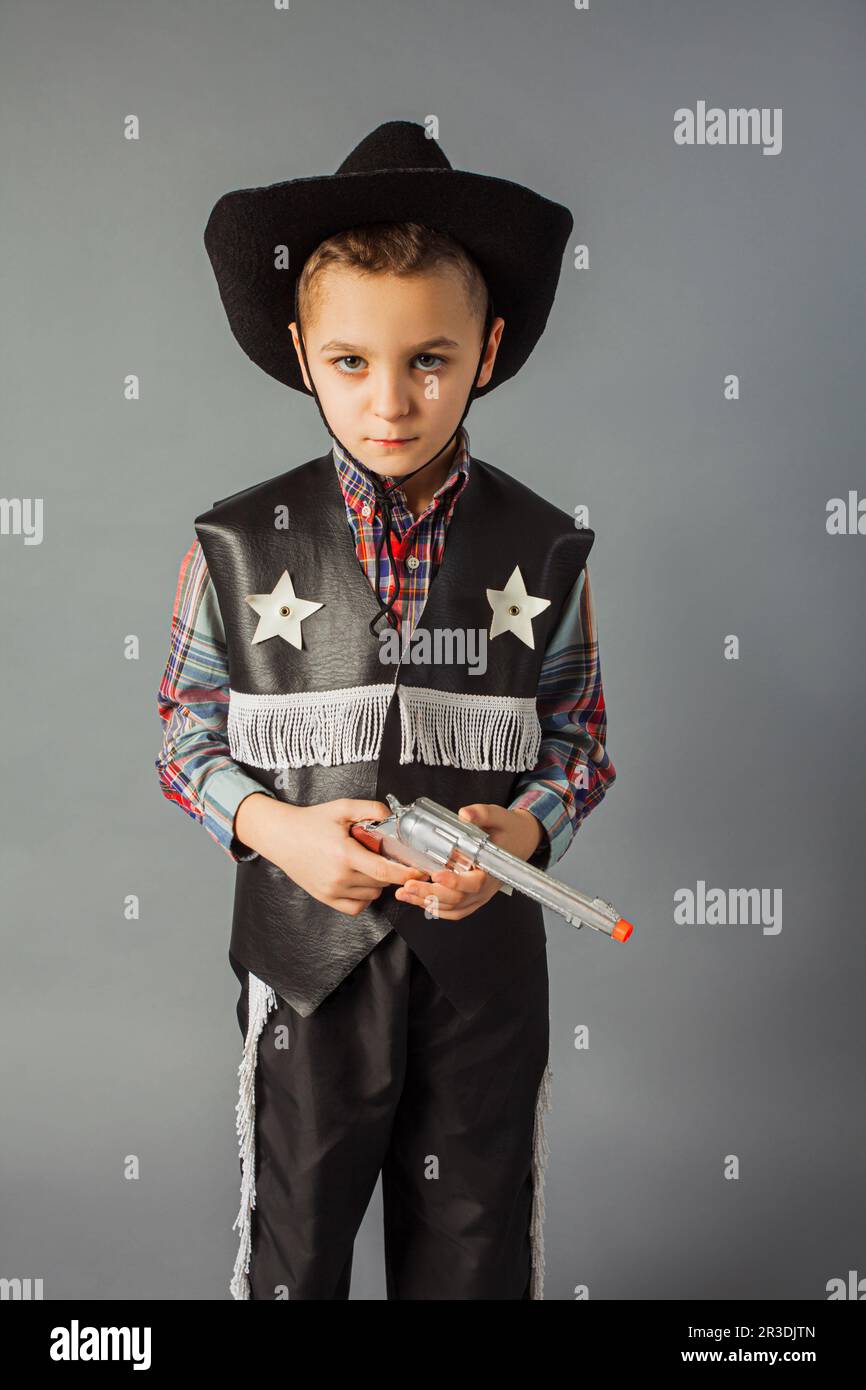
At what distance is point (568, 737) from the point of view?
1887mm

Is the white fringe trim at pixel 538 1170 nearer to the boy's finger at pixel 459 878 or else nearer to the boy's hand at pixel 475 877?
the boy's hand at pixel 475 877

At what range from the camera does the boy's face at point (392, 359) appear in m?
1.56

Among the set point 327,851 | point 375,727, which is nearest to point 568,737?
point 375,727

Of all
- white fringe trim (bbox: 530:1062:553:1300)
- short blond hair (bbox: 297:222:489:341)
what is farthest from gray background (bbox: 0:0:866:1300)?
short blond hair (bbox: 297:222:489:341)

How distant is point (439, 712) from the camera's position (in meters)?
1.68

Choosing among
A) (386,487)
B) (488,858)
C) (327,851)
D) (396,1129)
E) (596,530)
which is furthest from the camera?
(596,530)

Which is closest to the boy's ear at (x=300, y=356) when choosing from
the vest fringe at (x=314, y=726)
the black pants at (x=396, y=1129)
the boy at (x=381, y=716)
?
the boy at (x=381, y=716)

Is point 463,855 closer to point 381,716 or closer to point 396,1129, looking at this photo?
point 381,716

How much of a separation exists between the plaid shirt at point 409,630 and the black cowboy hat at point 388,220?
0.19m

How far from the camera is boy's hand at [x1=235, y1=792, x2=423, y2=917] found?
1.57 meters

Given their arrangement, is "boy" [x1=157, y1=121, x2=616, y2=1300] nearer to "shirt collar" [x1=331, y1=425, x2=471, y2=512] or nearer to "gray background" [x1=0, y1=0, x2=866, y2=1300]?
"shirt collar" [x1=331, y1=425, x2=471, y2=512]

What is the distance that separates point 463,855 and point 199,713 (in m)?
0.49

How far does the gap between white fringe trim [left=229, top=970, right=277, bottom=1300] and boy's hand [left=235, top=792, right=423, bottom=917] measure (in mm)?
206
